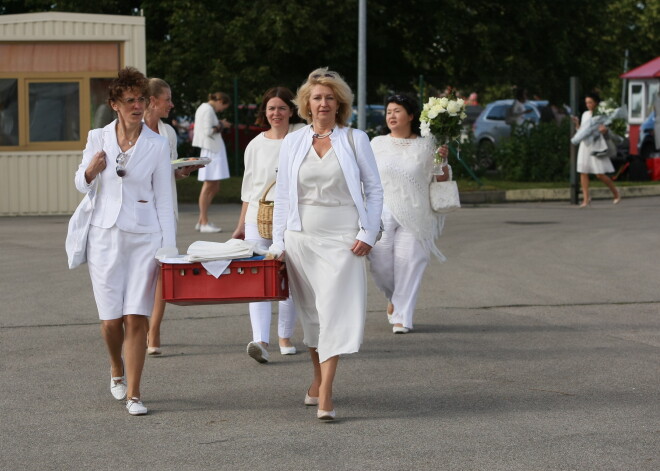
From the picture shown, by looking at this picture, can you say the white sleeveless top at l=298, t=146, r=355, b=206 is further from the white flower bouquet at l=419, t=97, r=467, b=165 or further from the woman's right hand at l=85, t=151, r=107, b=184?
the white flower bouquet at l=419, t=97, r=467, b=165

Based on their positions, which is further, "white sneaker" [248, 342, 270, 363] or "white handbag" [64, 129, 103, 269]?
"white sneaker" [248, 342, 270, 363]

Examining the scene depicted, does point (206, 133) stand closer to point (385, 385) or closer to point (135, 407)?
point (385, 385)

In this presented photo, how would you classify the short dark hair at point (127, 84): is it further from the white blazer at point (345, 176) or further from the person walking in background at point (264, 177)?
the person walking in background at point (264, 177)

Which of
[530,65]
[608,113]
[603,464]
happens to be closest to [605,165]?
[608,113]

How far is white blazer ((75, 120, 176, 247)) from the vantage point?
7031mm

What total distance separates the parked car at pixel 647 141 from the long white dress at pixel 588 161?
24.9ft

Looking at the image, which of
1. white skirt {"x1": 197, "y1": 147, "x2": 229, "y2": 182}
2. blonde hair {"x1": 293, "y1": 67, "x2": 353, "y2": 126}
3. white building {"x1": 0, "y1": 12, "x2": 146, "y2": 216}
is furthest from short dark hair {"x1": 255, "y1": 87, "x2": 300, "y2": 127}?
white building {"x1": 0, "y1": 12, "x2": 146, "y2": 216}

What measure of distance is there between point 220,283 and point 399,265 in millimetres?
3262

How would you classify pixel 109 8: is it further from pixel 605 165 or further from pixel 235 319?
pixel 235 319

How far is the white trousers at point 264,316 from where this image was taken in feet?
27.9

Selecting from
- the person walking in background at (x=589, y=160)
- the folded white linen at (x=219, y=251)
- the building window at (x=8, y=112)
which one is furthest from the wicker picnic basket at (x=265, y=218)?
the person walking in background at (x=589, y=160)

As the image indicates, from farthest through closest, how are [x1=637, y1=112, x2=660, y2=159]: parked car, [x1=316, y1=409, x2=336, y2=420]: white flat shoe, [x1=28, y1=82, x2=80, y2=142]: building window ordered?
[x1=637, y1=112, x2=660, y2=159]: parked car
[x1=28, y1=82, x2=80, y2=142]: building window
[x1=316, y1=409, x2=336, y2=420]: white flat shoe

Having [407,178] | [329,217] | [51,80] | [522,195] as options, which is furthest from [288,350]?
[522,195]

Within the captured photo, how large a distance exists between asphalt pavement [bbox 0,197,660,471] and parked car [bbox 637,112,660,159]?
16680 millimetres
